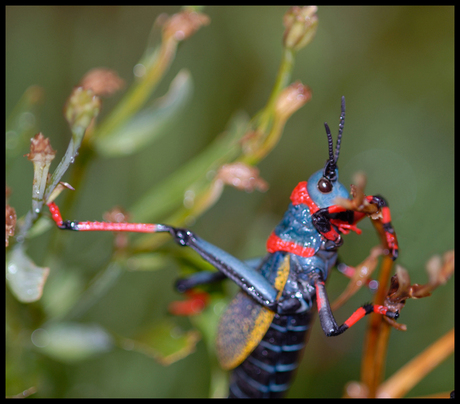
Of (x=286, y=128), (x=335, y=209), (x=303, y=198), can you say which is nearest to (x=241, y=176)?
(x=303, y=198)

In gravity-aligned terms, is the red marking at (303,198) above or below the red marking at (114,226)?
above

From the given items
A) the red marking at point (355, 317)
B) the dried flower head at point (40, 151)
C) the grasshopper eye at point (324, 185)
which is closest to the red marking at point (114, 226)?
the dried flower head at point (40, 151)

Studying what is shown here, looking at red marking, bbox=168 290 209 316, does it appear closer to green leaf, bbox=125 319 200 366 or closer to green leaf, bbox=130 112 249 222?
green leaf, bbox=125 319 200 366

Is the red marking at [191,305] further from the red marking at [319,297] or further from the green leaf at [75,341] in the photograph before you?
the red marking at [319,297]

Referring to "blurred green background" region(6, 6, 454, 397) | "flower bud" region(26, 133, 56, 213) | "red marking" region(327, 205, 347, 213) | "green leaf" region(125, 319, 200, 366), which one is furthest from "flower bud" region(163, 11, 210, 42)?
"green leaf" region(125, 319, 200, 366)

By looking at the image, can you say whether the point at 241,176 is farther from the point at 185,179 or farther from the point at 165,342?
the point at 165,342
